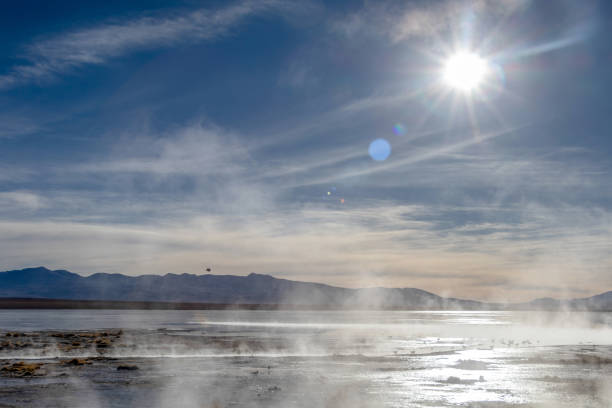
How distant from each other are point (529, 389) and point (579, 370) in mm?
9627

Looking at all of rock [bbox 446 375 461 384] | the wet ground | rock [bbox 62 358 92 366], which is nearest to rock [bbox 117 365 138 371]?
the wet ground

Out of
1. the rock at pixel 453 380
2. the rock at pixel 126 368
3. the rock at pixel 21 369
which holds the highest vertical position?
the rock at pixel 453 380

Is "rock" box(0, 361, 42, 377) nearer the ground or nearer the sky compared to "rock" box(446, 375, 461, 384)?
nearer the ground

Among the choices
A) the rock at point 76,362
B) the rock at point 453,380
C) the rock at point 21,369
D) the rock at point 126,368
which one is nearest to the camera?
→ the rock at point 453,380

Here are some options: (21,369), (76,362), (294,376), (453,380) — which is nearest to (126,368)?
(76,362)

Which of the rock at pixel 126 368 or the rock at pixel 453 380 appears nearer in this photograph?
the rock at pixel 453 380

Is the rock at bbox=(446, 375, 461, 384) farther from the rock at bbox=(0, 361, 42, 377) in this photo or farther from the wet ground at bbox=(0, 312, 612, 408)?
the rock at bbox=(0, 361, 42, 377)

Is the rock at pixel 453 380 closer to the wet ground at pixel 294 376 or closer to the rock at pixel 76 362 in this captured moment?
the wet ground at pixel 294 376

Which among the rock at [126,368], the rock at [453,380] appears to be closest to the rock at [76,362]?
the rock at [126,368]

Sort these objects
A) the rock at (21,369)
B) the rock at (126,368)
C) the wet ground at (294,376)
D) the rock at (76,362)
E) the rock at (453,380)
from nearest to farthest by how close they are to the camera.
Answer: the wet ground at (294,376), the rock at (453,380), the rock at (21,369), the rock at (126,368), the rock at (76,362)

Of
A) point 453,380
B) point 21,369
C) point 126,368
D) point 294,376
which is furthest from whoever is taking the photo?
point 126,368

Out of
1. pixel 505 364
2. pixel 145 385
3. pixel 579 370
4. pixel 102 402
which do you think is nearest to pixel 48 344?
pixel 145 385

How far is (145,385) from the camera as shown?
26.0 meters

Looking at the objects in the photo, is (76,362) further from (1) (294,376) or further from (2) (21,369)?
(1) (294,376)
